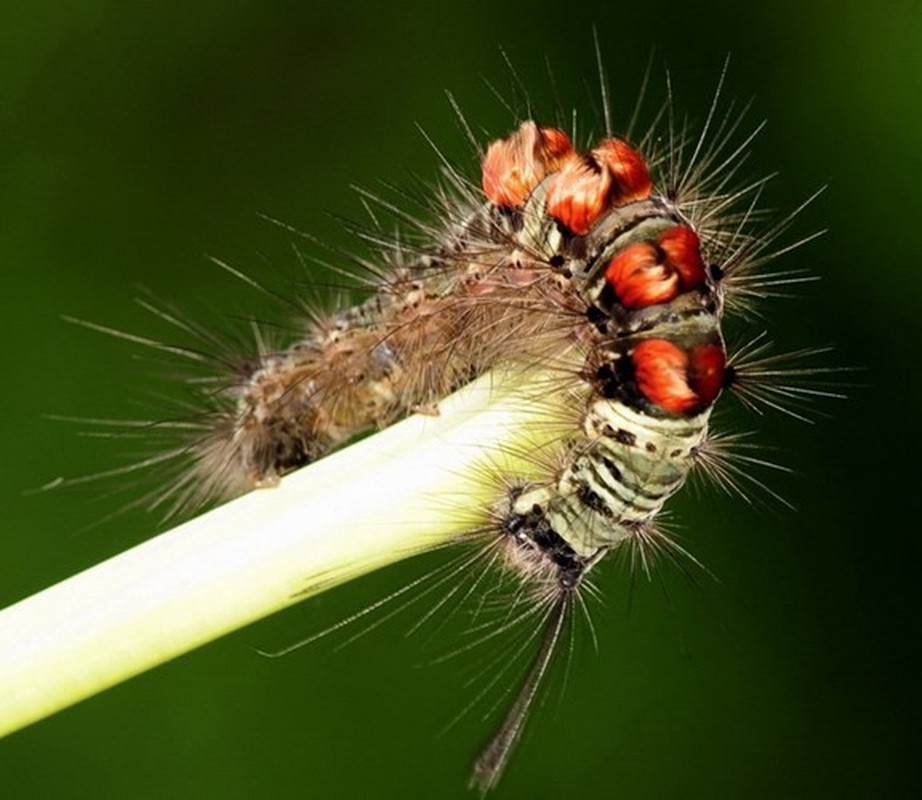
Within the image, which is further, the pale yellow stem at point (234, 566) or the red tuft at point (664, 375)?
the red tuft at point (664, 375)

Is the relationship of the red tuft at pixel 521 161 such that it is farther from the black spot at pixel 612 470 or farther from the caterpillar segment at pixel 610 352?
the black spot at pixel 612 470

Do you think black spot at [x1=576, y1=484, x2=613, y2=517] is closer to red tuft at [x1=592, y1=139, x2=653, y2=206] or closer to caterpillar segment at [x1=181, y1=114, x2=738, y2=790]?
caterpillar segment at [x1=181, y1=114, x2=738, y2=790]

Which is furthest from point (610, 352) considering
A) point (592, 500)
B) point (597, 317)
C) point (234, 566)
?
point (234, 566)

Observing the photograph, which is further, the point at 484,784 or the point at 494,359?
the point at 494,359

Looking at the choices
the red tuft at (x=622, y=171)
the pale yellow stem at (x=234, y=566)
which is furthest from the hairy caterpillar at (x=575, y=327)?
the pale yellow stem at (x=234, y=566)

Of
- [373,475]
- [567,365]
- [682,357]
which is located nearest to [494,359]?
[567,365]

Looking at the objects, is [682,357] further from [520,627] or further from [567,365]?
[520,627]

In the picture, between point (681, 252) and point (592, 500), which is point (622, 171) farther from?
point (592, 500)
